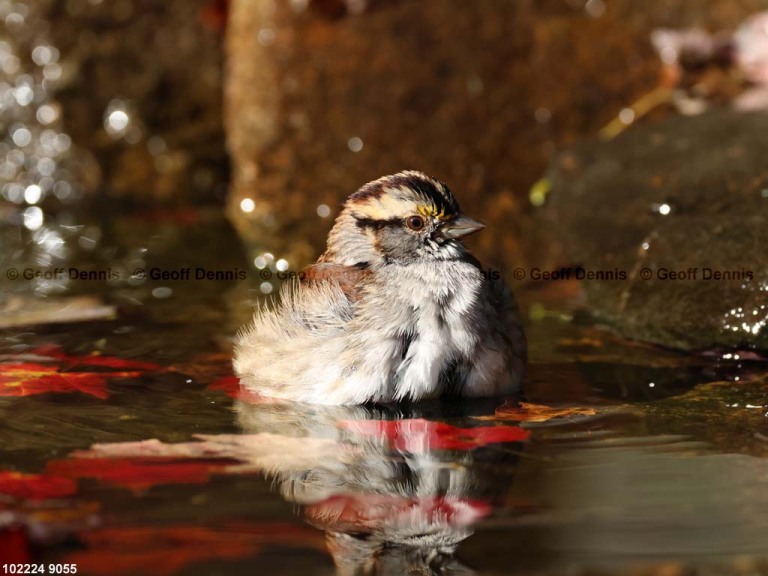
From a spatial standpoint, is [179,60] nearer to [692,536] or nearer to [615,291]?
[615,291]

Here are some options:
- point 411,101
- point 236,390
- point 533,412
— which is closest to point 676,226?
point 533,412

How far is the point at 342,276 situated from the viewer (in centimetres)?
441

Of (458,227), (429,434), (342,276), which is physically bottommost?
(429,434)

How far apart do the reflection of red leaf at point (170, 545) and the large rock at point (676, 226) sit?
8.53 feet

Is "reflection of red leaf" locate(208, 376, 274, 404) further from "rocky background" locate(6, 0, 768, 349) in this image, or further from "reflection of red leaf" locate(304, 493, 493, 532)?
"rocky background" locate(6, 0, 768, 349)

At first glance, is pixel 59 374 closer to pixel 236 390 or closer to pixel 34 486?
pixel 236 390

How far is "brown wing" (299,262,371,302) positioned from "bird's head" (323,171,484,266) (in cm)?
9

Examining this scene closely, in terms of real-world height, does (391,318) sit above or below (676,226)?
below

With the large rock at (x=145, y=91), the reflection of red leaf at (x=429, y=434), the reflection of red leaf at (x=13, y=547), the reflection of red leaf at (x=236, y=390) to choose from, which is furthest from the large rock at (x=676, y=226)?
the large rock at (x=145, y=91)

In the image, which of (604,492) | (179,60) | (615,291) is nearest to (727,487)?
(604,492)

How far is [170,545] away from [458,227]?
2.07 metres

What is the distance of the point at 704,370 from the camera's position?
4.69 m

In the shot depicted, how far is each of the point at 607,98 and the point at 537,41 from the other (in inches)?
22.7

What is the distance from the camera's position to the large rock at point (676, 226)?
16.2 feet
